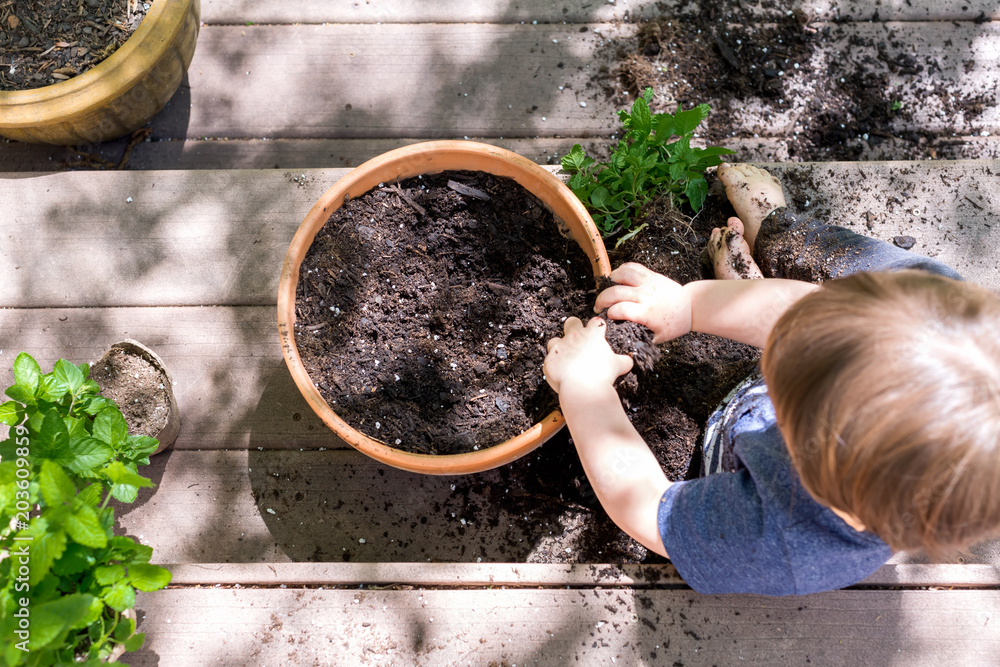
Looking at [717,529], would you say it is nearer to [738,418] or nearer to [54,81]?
[738,418]

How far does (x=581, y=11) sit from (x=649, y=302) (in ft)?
4.23

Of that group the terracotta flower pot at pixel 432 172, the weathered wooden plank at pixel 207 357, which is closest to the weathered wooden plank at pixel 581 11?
the terracotta flower pot at pixel 432 172

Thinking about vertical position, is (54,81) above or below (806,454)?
below

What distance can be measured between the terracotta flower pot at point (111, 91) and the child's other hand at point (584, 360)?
5.10 ft

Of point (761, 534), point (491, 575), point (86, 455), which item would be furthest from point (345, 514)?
point (761, 534)

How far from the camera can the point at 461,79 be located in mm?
2127

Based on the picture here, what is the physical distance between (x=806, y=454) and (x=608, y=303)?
601mm

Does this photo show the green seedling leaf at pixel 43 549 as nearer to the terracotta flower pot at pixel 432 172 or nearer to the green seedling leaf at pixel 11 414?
the green seedling leaf at pixel 11 414

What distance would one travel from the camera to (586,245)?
1.57m

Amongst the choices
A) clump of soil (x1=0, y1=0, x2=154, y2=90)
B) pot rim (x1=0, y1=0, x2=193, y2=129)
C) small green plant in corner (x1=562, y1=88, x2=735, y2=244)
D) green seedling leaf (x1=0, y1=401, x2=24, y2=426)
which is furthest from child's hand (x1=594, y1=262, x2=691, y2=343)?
clump of soil (x1=0, y1=0, x2=154, y2=90)

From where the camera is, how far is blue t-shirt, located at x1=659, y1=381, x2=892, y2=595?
1.13 m

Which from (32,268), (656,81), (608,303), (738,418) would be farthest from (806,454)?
(32,268)

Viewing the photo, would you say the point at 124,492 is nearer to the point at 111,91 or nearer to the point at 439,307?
the point at 439,307

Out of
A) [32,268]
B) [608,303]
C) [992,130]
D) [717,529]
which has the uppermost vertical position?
[992,130]
